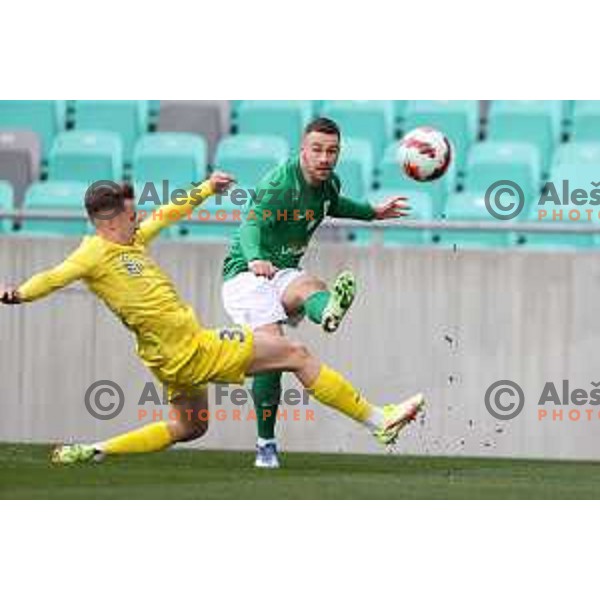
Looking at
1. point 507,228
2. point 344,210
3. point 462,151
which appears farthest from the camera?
point 462,151

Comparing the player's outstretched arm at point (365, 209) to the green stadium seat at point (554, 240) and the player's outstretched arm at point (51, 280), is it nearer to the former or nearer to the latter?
the player's outstretched arm at point (51, 280)

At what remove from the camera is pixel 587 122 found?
739 inches

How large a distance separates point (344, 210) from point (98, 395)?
2.79 m

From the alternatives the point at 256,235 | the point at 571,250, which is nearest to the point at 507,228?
the point at 571,250

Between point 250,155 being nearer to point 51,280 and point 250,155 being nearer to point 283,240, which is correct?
point 283,240

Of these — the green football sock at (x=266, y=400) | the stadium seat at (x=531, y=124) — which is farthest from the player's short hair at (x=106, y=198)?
the stadium seat at (x=531, y=124)

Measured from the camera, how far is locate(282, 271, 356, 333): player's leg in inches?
483

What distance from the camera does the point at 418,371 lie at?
1523cm

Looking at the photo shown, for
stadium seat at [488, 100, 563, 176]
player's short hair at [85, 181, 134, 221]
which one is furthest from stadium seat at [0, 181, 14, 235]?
player's short hair at [85, 181, 134, 221]

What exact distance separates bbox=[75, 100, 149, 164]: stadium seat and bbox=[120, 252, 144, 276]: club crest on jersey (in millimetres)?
7090

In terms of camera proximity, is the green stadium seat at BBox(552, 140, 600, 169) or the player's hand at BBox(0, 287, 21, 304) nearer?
the player's hand at BBox(0, 287, 21, 304)

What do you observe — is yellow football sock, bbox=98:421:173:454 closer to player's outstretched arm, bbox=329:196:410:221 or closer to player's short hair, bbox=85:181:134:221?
player's short hair, bbox=85:181:134:221

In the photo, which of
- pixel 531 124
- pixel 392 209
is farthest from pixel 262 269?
pixel 531 124

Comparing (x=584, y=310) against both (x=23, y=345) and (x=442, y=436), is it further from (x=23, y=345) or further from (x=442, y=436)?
(x=23, y=345)
